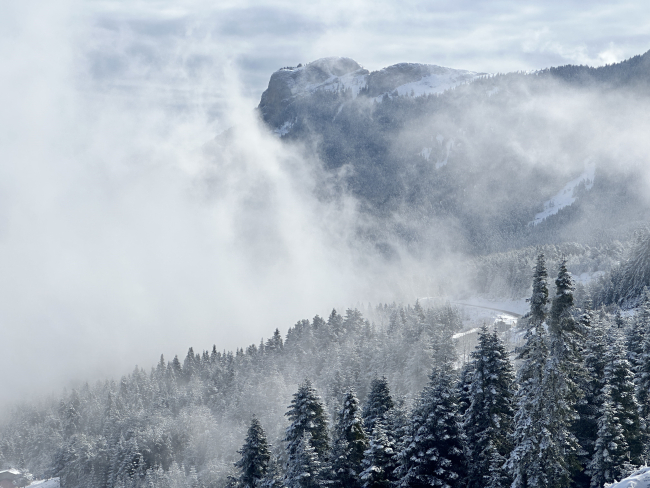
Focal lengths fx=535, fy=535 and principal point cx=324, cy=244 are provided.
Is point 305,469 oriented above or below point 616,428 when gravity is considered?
below

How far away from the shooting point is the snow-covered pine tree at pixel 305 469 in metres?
37.8

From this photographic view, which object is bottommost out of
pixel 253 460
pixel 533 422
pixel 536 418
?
pixel 253 460

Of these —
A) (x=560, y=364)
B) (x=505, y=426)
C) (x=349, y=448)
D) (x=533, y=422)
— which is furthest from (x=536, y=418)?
(x=349, y=448)

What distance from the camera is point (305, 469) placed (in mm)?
37906

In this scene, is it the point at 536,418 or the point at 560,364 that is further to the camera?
the point at 536,418

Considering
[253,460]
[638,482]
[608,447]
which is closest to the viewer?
[638,482]

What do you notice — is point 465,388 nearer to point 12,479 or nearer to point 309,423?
point 309,423

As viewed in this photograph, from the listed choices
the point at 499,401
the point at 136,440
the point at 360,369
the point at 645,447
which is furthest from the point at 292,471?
the point at 136,440

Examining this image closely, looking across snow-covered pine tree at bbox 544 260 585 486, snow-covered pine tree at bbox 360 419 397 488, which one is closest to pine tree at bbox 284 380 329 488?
snow-covered pine tree at bbox 360 419 397 488

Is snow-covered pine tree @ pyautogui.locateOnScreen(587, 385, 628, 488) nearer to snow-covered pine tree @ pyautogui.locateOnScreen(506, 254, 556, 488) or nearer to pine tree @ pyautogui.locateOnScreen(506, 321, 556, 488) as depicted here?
snow-covered pine tree @ pyautogui.locateOnScreen(506, 254, 556, 488)

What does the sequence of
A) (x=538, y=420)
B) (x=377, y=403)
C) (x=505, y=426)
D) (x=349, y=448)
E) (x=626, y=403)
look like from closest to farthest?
(x=538, y=420), (x=505, y=426), (x=626, y=403), (x=349, y=448), (x=377, y=403)

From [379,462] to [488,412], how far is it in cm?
845

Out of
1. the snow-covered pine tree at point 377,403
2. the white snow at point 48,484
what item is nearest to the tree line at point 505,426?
the snow-covered pine tree at point 377,403

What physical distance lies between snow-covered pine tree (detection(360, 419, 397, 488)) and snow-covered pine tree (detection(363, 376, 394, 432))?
998cm
